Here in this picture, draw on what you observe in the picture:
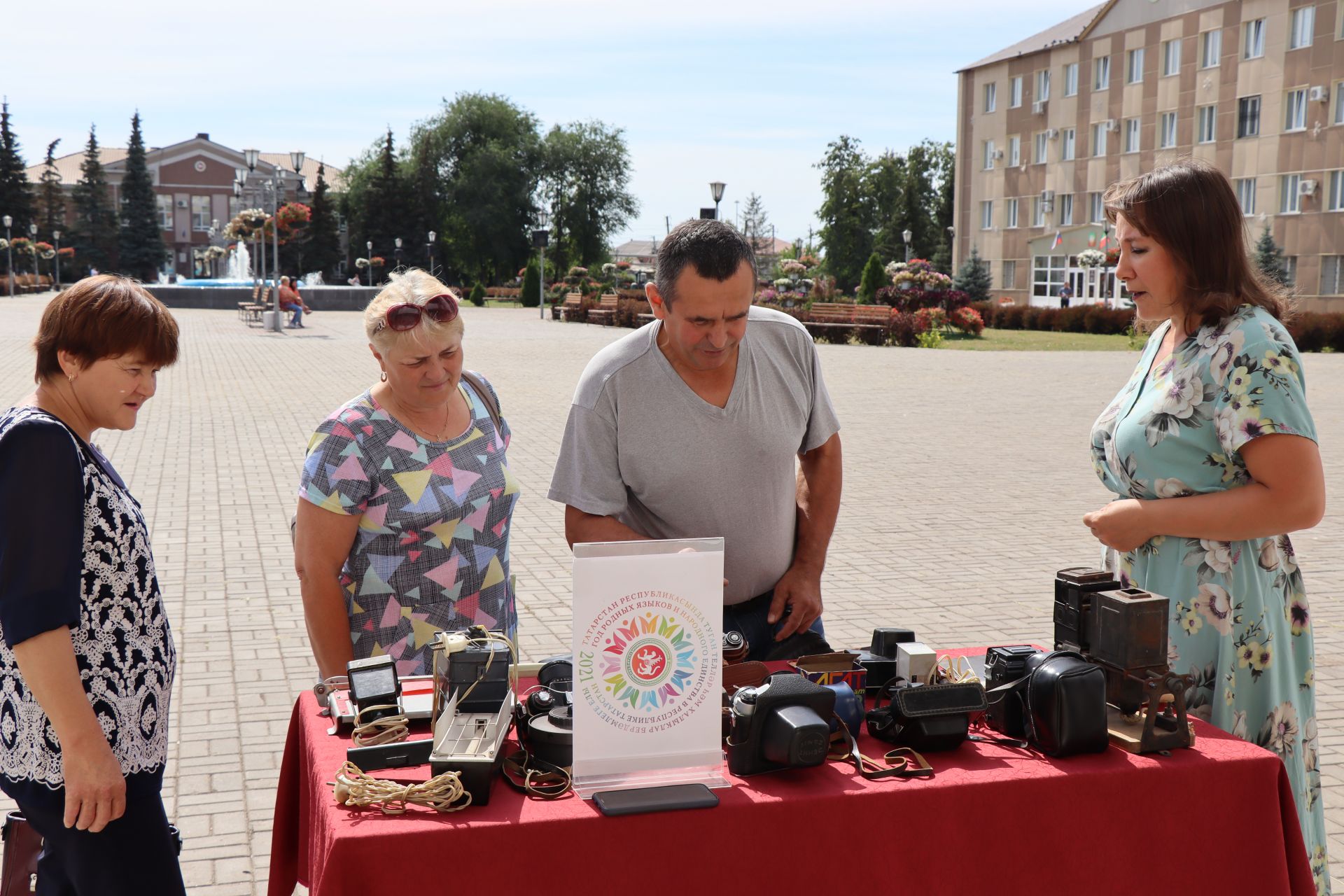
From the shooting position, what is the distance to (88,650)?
225cm

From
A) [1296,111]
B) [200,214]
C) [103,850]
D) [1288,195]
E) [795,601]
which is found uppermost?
[200,214]

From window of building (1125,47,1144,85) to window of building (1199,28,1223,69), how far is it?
3.06 m

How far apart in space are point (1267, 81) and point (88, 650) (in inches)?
1957

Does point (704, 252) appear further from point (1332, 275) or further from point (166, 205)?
point (166, 205)

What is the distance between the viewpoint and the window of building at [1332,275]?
4184 centimetres

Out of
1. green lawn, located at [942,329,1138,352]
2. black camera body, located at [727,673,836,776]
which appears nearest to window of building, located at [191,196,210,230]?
green lawn, located at [942,329,1138,352]

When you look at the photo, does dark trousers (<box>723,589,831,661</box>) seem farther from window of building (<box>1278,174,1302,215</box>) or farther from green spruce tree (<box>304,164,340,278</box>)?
green spruce tree (<box>304,164,340,278</box>)

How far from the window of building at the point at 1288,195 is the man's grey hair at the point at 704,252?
47.1 metres

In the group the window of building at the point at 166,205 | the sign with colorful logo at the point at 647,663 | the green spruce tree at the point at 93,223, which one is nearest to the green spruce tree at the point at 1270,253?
the sign with colorful logo at the point at 647,663

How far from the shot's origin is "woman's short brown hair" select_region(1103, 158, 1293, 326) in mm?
2637

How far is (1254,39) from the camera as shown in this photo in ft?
146

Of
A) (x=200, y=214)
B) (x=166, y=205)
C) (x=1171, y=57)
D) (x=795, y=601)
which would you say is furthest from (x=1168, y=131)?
(x=166, y=205)

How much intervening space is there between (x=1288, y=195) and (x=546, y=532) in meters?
43.7

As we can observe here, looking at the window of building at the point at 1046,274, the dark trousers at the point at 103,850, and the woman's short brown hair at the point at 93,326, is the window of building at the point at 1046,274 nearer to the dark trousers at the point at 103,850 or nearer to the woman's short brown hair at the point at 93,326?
the woman's short brown hair at the point at 93,326
